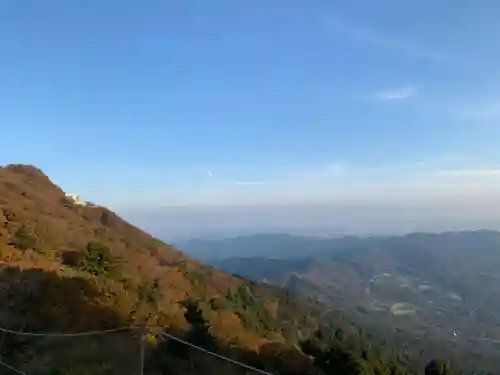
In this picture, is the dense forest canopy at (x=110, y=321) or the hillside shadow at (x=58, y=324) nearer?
the hillside shadow at (x=58, y=324)

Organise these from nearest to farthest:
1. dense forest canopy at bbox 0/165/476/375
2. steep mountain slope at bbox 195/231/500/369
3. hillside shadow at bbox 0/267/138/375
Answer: hillside shadow at bbox 0/267/138/375 → dense forest canopy at bbox 0/165/476/375 → steep mountain slope at bbox 195/231/500/369

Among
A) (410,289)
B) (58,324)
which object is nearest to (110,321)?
(58,324)

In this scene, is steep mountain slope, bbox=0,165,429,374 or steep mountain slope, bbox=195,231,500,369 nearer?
steep mountain slope, bbox=0,165,429,374

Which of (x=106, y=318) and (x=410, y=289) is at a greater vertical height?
(x=106, y=318)

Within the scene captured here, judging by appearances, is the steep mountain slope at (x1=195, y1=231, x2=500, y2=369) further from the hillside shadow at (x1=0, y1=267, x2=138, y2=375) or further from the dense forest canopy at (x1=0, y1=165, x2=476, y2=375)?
the hillside shadow at (x1=0, y1=267, x2=138, y2=375)

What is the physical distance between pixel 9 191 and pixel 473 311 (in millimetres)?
112959

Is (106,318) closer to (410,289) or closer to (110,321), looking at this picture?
(110,321)

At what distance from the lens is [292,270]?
156625 millimetres

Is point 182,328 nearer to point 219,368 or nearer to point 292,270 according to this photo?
point 219,368

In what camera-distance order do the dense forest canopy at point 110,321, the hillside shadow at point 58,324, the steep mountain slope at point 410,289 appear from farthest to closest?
the steep mountain slope at point 410,289 → the dense forest canopy at point 110,321 → the hillside shadow at point 58,324

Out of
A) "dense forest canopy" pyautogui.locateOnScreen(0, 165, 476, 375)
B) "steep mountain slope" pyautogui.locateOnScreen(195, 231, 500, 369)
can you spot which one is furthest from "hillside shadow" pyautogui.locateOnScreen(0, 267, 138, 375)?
"steep mountain slope" pyautogui.locateOnScreen(195, 231, 500, 369)

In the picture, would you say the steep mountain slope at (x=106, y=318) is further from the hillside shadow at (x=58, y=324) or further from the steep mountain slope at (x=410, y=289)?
the steep mountain slope at (x=410, y=289)

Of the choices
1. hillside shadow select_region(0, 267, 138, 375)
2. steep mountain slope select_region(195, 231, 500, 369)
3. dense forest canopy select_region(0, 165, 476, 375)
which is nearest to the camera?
hillside shadow select_region(0, 267, 138, 375)

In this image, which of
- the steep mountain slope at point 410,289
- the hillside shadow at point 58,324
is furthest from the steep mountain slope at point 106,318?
the steep mountain slope at point 410,289
